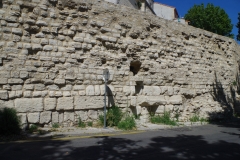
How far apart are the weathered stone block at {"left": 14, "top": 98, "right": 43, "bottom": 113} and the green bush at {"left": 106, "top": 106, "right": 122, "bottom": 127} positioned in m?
2.30

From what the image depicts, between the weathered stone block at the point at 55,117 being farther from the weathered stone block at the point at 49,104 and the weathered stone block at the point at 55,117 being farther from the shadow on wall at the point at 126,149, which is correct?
the shadow on wall at the point at 126,149

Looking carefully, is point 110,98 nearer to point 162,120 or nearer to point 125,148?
point 162,120

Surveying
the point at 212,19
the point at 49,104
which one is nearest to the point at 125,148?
the point at 49,104

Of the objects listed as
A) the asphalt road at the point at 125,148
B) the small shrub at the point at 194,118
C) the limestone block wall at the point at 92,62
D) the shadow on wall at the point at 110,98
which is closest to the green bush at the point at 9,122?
the limestone block wall at the point at 92,62

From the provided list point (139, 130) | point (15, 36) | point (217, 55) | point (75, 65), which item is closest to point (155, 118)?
point (139, 130)

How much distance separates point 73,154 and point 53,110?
8.67 ft

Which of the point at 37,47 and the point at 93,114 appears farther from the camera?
the point at 93,114

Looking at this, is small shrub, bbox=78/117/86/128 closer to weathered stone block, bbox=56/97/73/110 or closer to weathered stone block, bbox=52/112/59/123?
weathered stone block, bbox=56/97/73/110

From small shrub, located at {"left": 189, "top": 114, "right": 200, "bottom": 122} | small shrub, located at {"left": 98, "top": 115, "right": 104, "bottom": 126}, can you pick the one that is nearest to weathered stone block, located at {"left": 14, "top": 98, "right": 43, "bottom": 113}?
small shrub, located at {"left": 98, "top": 115, "right": 104, "bottom": 126}

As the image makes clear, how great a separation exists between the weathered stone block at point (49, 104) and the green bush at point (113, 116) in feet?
6.15

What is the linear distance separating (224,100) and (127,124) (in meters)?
8.07

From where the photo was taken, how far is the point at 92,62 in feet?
26.7

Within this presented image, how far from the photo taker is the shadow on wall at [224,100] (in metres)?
11.4

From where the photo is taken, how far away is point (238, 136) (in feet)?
24.1
